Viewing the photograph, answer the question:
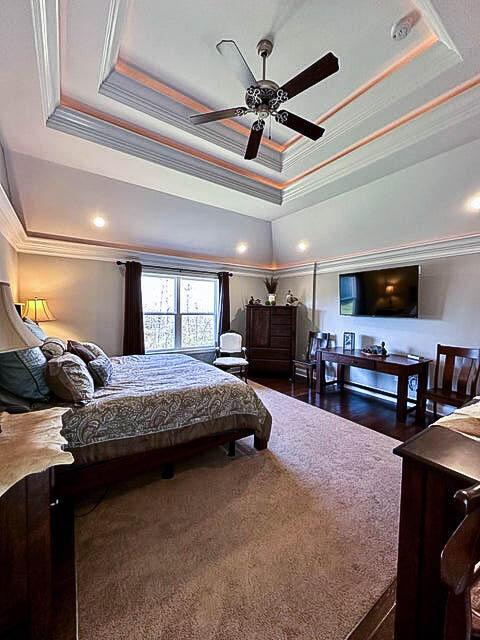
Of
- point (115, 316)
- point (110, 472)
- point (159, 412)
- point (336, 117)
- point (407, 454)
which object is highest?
point (336, 117)

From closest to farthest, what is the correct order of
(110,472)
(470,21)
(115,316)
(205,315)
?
(470,21) → (110,472) → (115,316) → (205,315)

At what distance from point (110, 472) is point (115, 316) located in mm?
3235

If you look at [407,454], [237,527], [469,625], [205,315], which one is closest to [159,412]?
[237,527]

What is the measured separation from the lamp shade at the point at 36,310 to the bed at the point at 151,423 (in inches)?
68.5

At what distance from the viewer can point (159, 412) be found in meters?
2.23

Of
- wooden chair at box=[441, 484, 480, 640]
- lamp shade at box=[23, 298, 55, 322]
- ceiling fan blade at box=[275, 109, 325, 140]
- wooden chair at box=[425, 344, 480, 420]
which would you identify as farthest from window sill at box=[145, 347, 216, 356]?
wooden chair at box=[441, 484, 480, 640]

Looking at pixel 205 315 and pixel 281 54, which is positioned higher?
pixel 281 54

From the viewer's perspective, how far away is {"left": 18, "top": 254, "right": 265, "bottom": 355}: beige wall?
411 cm

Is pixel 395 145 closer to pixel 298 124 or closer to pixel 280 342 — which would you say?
pixel 298 124

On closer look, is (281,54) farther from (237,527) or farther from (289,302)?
(289,302)

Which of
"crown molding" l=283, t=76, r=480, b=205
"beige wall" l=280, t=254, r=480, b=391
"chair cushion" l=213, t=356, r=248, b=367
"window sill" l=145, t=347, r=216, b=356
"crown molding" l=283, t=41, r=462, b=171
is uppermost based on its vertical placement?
"crown molding" l=283, t=41, r=462, b=171

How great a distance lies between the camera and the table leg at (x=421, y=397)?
11.8 feet

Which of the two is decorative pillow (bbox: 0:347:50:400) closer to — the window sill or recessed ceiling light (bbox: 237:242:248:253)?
the window sill

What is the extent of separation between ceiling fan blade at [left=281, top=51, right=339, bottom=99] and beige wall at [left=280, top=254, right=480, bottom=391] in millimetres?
3054
